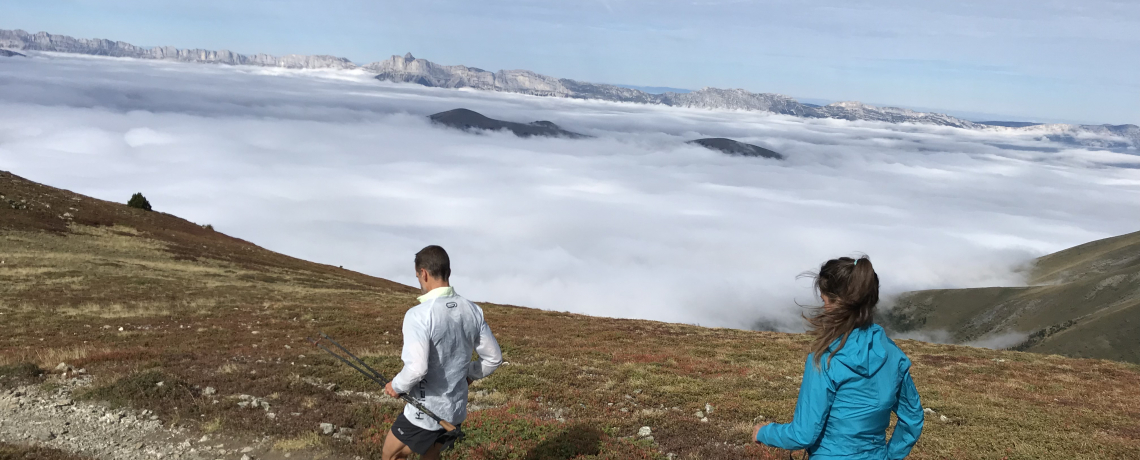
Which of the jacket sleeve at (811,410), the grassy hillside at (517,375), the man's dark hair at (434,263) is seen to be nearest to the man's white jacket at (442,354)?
the man's dark hair at (434,263)

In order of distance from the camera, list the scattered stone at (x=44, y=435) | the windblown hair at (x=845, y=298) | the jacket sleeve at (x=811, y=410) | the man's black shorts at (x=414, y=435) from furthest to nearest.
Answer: the scattered stone at (x=44, y=435)
the man's black shorts at (x=414, y=435)
the jacket sleeve at (x=811, y=410)
the windblown hair at (x=845, y=298)

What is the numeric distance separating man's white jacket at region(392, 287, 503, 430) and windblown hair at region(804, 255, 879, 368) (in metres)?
3.05

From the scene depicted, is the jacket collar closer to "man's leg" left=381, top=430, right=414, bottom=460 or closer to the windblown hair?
"man's leg" left=381, top=430, right=414, bottom=460

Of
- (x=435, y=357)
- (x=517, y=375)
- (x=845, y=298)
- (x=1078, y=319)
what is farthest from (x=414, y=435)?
(x=1078, y=319)

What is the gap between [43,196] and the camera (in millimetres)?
57688

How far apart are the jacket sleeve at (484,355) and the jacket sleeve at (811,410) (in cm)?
304

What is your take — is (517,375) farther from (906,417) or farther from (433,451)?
(906,417)

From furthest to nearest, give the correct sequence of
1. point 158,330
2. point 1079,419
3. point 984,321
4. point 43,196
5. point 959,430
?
point 984,321 < point 43,196 < point 158,330 < point 1079,419 < point 959,430

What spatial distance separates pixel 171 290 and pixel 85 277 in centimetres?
488

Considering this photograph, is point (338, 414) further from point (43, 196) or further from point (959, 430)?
point (43, 196)

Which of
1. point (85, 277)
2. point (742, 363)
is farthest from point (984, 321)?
point (85, 277)

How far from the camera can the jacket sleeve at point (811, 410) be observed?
4.76 m

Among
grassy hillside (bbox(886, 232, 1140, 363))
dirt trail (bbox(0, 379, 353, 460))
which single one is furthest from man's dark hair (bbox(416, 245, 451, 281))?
grassy hillside (bbox(886, 232, 1140, 363))

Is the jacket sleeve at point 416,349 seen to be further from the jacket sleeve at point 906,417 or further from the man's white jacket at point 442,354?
the jacket sleeve at point 906,417
